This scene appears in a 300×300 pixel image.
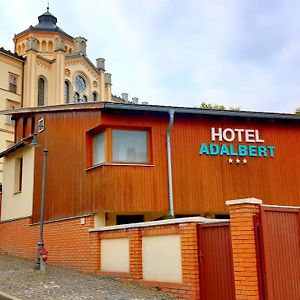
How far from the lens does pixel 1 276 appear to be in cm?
1320

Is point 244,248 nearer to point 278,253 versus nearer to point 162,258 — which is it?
point 278,253

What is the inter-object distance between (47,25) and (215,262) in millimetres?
46634

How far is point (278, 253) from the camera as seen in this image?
8336mm

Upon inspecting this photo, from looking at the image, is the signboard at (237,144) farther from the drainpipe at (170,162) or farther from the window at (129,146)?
the window at (129,146)

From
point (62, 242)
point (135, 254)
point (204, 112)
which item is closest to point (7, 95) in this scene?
point (62, 242)

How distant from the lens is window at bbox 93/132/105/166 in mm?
14922

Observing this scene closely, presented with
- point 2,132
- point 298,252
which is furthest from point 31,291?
point 2,132

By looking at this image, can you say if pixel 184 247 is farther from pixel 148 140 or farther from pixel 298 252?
pixel 148 140

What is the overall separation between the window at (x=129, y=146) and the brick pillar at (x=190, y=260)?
4.96 meters

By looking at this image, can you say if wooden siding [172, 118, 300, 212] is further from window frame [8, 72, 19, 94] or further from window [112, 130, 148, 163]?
window frame [8, 72, 19, 94]

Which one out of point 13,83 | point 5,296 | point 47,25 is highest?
point 47,25

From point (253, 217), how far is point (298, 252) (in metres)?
1.08

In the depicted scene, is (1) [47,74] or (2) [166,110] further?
(1) [47,74]

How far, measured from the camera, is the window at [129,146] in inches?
583
